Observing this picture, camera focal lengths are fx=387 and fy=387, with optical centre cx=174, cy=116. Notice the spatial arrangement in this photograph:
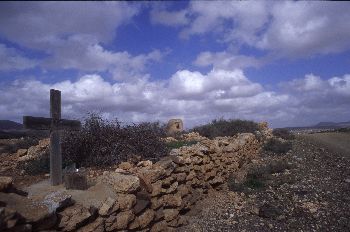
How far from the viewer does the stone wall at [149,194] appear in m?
5.60

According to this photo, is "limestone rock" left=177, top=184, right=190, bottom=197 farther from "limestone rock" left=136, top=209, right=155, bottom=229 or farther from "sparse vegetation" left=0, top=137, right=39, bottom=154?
"sparse vegetation" left=0, top=137, right=39, bottom=154

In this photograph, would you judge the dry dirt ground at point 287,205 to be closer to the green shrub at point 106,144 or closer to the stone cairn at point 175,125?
the green shrub at point 106,144

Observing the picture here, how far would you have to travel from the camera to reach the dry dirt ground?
8.39m

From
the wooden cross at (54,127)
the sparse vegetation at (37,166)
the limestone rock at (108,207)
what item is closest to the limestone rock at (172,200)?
the limestone rock at (108,207)

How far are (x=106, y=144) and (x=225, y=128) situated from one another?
12130mm

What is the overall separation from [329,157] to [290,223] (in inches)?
356

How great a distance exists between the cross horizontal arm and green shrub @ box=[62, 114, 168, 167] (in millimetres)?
1180

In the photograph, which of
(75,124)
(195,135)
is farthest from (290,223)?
(195,135)

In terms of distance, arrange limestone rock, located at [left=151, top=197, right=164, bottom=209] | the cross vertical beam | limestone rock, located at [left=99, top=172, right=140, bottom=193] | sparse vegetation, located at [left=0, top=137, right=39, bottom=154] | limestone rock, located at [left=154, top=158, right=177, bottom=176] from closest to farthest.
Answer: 1. limestone rock, located at [left=99, top=172, right=140, bottom=193]
2. the cross vertical beam
3. limestone rock, located at [left=151, top=197, right=164, bottom=209]
4. limestone rock, located at [left=154, top=158, right=177, bottom=176]
5. sparse vegetation, located at [left=0, top=137, right=39, bottom=154]

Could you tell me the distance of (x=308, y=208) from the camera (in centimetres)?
945

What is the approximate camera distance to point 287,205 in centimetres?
977

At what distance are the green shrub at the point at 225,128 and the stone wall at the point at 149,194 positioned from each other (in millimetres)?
7511

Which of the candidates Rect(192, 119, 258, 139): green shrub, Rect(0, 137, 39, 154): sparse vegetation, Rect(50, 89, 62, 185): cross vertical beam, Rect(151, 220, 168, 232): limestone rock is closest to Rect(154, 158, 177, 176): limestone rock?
Rect(151, 220, 168, 232): limestone rock

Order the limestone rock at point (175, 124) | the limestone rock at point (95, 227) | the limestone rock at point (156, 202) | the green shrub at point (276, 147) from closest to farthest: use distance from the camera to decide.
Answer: the limestone rock at point (95, 227)
the limestone rock at point (156, 202)
the green shrub at point (276, 147)
the limestone rock at point (175, 124)
